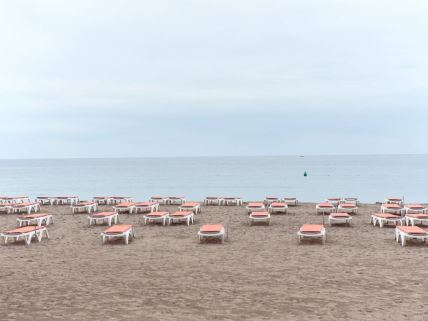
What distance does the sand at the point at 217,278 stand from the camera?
6.39 metres

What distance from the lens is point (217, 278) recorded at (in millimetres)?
8297

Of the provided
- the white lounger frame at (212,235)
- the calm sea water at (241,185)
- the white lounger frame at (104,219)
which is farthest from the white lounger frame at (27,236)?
the calm sea water at (241,185)

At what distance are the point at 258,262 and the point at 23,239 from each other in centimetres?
799

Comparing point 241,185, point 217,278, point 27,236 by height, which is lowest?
point 241,185

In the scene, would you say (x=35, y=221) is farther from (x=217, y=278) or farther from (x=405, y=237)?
(x=405, y=237)

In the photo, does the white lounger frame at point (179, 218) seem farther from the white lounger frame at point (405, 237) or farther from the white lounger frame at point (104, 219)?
the white lounger frame at point (405, 237)

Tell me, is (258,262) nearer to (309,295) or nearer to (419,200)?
(309,295)

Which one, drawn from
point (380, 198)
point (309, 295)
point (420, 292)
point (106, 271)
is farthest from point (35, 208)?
point (380, 198)

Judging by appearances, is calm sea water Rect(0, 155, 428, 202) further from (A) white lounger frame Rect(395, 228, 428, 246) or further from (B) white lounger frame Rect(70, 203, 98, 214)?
(A) white lounger frame Rect(395, 228, 428, 246)

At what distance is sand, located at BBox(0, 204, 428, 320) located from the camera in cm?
639

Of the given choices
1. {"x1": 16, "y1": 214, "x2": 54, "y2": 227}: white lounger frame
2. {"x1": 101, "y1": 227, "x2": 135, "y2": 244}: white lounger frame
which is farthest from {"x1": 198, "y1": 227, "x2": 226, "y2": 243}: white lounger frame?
{"x1": 16, "y1": 214, "x2": 54, "y2": 227}: white lounger frame

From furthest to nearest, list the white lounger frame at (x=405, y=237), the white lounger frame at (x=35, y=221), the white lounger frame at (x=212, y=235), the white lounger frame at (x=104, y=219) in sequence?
1. the white lounger frame at (x=104, y=219)
2. the white lounger frame at (x=35, y=221)
3. the white lounger frame at (x=212, y=235)
4. the white lounger frame at (x=405, y=237)

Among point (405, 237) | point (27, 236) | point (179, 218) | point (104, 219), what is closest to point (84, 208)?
point (104, 219)

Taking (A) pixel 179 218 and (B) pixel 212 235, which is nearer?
(B) pixel 212 235
